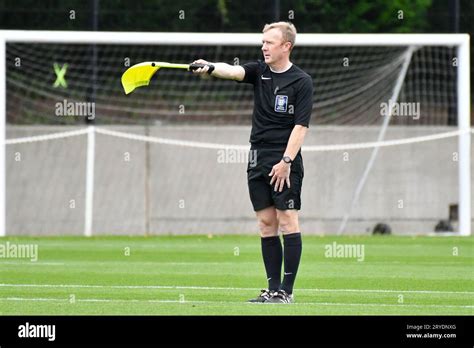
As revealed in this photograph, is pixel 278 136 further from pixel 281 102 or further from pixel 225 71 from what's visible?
pixel 225 71

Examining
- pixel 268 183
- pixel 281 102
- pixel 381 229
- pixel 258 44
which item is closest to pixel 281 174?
pixel 268 183

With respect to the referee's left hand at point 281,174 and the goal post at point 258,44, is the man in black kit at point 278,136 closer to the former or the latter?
the referee's left hand at point 281,174

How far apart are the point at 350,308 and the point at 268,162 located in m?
1.39

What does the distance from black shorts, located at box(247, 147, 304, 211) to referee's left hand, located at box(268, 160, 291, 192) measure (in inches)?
2.5

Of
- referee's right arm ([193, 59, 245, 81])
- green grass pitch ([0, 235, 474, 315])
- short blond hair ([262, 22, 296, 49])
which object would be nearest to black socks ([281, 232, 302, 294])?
green grass pitch ([0, 235, 474, 315])

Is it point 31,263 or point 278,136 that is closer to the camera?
point 278,136

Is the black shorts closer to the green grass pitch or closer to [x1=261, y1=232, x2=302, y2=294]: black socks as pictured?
[x1=261, y1=232, x2=302, y2=294]: black socks

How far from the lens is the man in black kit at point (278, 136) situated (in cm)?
1027

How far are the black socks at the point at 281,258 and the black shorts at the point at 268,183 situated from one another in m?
0.30

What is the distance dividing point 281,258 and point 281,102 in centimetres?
134

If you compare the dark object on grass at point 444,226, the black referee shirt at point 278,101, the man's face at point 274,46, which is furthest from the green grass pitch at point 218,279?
the dark object on grass at point 444,226

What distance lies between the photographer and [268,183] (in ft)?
34.2

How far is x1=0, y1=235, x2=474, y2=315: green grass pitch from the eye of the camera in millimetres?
10023

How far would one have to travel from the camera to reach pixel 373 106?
24562mm
